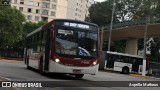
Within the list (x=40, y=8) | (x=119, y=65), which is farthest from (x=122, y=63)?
(x=40, y=8)

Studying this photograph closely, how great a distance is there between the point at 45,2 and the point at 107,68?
72.3 m

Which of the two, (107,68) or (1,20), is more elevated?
(1,20)

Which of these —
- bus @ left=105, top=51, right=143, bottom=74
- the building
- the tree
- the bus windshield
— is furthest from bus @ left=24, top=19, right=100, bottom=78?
the building

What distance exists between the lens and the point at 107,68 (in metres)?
51.5

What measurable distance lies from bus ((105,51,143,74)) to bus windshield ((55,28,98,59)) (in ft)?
95.9

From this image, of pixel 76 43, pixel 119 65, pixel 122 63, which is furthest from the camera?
pixel 122 63

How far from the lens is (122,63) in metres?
51.3

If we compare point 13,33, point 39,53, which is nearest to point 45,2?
point 13,33

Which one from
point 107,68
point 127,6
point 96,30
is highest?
point 127,6

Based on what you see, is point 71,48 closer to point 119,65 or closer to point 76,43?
point 76,43

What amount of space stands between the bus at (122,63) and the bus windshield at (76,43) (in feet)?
95.9

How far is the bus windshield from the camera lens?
70.2 feet

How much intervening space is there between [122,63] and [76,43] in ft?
99.6

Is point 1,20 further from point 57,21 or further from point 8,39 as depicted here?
point 57,21
